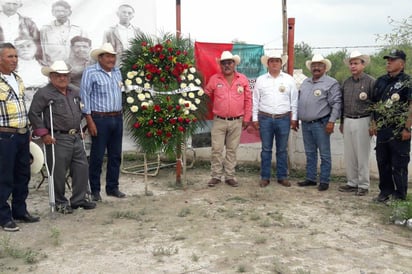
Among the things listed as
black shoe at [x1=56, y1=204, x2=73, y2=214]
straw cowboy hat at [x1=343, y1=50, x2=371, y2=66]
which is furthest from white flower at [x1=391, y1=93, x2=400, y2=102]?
black shoe at [x1=56, y1=204, x2=73, y2=214]

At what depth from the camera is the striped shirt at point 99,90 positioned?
19.0 ft

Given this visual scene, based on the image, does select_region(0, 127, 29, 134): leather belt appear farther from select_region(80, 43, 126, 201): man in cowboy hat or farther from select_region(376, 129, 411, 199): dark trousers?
select_region(376, 129, 411, 199): dark trousers

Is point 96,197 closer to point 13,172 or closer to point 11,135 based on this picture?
point 13,172

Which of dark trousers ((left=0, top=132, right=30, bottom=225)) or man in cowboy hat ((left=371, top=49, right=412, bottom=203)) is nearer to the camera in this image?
dark trousers ((left=0, top=132, right=30, bottom=225))

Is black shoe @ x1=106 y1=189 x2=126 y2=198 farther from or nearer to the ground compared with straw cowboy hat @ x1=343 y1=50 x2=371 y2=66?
nearer to the ground

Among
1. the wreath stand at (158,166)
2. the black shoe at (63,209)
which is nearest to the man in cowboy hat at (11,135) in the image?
the black shoe at (63,209)

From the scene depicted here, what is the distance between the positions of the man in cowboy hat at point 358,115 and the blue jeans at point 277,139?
84 cm

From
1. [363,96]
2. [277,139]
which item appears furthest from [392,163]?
[277,139]

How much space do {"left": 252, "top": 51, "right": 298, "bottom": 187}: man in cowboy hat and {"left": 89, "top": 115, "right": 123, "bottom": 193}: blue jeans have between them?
2028 millimetres

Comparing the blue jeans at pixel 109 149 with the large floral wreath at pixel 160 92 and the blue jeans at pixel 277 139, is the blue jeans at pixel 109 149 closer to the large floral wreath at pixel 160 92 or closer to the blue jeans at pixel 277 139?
the large floral wreath at pixel 160 92

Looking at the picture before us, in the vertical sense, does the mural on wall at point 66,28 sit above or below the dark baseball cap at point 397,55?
above

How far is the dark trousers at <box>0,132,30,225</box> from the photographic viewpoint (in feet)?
15.7

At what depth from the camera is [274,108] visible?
21.9ft

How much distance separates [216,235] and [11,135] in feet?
7.68
